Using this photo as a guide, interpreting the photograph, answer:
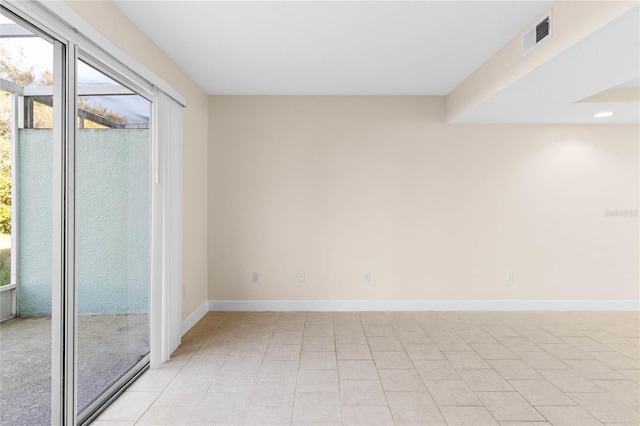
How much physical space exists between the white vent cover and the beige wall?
9.79 ft

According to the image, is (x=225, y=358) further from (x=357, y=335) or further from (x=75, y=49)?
(x=75, y=49)

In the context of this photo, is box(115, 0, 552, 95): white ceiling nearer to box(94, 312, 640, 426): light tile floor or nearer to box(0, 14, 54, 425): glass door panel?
box(0, 14, 54, 425): glass door panel

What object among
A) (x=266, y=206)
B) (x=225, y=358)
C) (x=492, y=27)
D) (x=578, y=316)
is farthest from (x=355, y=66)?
(x=578, y=316)

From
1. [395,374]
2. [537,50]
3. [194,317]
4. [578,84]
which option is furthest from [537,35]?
[194,317]

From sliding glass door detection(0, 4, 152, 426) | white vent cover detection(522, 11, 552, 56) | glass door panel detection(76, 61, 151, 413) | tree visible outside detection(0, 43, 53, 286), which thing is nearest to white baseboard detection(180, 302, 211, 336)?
glass door panel detection(76, 61, 151, 413)

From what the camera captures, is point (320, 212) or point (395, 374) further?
point (320, 212)

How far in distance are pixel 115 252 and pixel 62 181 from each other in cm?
82

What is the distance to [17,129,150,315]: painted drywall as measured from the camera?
77.0 inches

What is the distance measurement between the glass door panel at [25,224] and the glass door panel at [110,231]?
26cm

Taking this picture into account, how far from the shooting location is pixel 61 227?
2.14m

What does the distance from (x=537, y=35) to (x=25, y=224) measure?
346 centimetres

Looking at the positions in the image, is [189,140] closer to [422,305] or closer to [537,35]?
[537,35]

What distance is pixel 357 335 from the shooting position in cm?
410

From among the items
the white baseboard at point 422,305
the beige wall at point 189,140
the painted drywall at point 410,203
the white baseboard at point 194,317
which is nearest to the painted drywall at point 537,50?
the painted drywall at point 410,203
